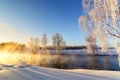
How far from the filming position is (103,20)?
329 inches

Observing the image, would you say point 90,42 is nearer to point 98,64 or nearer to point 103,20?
point 103,20

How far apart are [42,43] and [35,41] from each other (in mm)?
2358

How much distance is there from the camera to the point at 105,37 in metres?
8.39

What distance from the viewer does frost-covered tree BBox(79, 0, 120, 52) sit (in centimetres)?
725

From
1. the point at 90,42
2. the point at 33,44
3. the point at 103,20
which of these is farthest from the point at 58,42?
the point at 103,20

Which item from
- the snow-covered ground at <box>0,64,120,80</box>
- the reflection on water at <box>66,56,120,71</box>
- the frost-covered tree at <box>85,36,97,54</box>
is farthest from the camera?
the reflection on water at <box>66,56,120,71</box>

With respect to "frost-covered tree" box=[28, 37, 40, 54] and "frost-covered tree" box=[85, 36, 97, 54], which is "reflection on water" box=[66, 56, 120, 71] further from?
"frost-covered tree" box=[28, 37, 40, 54]

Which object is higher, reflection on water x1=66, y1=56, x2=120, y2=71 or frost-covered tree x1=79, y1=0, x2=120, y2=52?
frost-covered tree x1=79, y1=0, x2=120, y2=52

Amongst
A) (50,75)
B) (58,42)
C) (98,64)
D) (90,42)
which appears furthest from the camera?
(58,42)

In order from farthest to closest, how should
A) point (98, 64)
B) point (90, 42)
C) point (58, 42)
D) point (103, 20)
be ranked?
1. point (58, 42)
2. point (98, 64)
3. point (90, 42)
4. point (103, 20)

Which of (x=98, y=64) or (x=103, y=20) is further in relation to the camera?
(x=98, y=64)

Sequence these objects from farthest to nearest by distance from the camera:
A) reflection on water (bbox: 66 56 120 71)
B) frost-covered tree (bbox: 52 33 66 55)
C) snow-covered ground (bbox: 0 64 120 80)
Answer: frost-covered tree (bbox: 52 33 66 55)
reflection on water (bbox: 66 56 120 71)
snow-covered ground (bbox: 0 64 120 80)

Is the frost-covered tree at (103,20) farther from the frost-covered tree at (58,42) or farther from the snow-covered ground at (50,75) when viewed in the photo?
the frost-covered tree at (58,42)

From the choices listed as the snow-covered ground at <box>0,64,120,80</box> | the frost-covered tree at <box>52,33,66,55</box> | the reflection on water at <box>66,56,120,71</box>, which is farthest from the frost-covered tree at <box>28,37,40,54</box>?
the snow-covered ground at <box>0,64,120,80</box>
